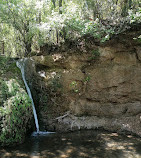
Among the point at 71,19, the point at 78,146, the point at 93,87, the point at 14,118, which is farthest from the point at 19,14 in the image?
the point at 78,146

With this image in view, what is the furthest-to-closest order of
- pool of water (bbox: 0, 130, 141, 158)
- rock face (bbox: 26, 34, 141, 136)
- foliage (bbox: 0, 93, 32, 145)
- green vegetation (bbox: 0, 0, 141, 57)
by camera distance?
rock face (bbox: 26, 34, 141, 136), green vegetation (bbox: 0, 0, 141, 57), foliage (bbox: 0, 93, 32, 145), pool of water (bbox: 0, 130, 141, 158)

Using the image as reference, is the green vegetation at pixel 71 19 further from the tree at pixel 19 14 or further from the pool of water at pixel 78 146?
the pool of water at pixel 78 146

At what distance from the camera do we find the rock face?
9.59m

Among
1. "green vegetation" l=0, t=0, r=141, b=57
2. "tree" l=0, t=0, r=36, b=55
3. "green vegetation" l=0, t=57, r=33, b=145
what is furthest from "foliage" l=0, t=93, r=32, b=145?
"tree" l=0, t=0, r=36, b=55

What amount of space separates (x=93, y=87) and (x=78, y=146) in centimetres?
392

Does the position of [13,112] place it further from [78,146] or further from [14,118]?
[78,146]

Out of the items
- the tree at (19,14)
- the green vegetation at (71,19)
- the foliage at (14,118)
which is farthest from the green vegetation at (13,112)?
the tree at (19,14)

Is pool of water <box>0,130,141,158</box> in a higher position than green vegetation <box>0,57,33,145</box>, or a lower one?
lower

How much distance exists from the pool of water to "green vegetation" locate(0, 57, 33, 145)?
446 mm

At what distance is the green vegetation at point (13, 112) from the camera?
665 centimetres

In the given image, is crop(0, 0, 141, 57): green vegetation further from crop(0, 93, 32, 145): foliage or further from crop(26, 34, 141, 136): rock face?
crop(0, 93, 32, 145): foliage

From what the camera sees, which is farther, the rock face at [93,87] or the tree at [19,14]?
the tree at [19,14]

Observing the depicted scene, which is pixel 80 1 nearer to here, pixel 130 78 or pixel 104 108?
pixel 130 78

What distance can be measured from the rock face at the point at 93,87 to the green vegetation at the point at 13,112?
212cm
